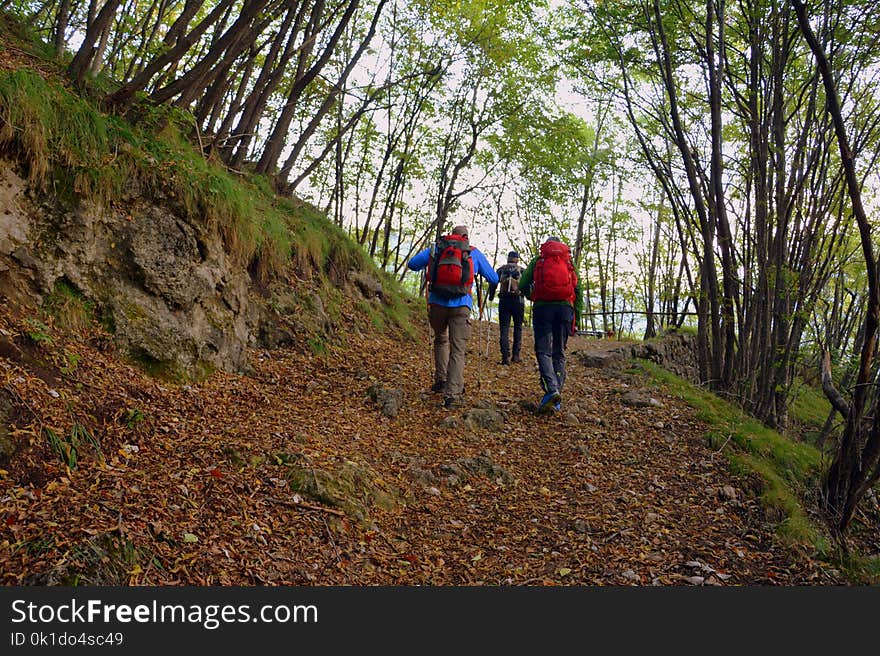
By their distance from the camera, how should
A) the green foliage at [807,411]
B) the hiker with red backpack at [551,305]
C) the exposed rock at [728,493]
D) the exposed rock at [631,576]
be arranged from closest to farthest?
1. the exposed rock at [631,576]
2. the exposed rock at [728,493]
3. the hiker with red backpack at [551,305]
4. the green foliage at [807,411]

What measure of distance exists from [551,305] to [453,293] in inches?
50.9

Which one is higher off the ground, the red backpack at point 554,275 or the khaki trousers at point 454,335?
the red backpack at point 554,275

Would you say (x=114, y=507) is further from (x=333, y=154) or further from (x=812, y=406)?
(x=812, y=406)

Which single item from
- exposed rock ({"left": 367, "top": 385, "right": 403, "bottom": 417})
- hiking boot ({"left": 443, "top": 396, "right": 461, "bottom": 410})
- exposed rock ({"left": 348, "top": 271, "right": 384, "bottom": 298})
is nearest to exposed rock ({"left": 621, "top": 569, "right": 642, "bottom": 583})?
exposed rock ({"left": 367, "top": 385, "right": 403, "bottom": 417})

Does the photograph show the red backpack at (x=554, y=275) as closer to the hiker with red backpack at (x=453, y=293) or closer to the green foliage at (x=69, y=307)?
the hiker with red backpack at (x=453, y=293)

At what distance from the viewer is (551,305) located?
23.3 ft

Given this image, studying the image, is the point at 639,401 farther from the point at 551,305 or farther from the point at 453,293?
the point at 453,293

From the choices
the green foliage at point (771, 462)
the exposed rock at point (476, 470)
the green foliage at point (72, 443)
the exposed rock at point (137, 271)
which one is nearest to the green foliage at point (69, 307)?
the exposed rock at point (137, 271)

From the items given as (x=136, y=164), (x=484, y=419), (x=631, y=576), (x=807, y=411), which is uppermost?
(x=136, y=164)

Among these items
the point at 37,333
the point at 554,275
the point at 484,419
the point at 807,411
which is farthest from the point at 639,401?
the point at 807,411

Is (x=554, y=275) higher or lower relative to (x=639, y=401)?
higher

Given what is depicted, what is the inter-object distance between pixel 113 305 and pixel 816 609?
578 centimetres

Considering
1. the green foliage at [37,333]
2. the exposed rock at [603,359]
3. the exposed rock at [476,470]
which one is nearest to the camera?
the green foliage at [37,333]

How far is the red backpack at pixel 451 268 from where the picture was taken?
22.4 feet
